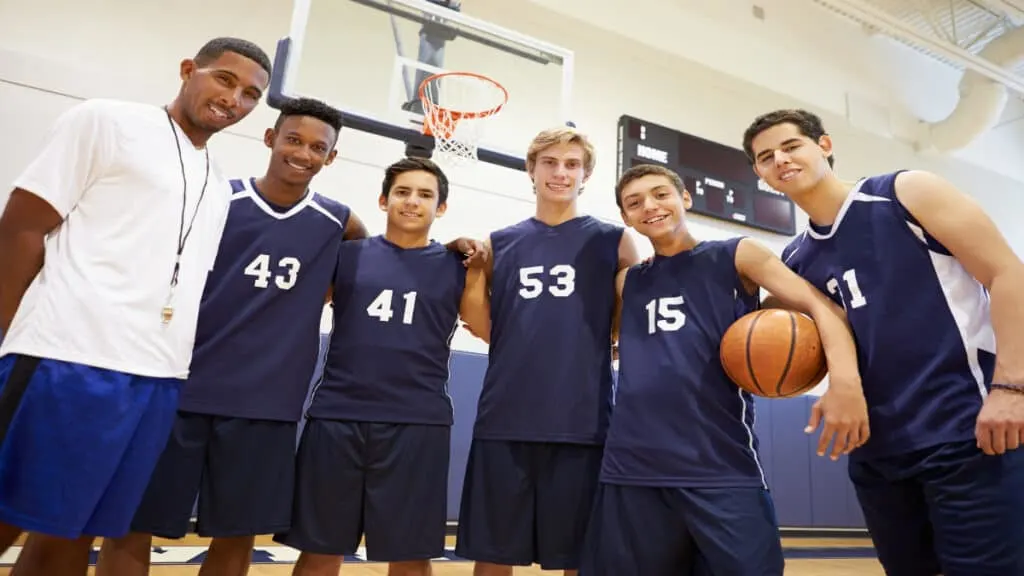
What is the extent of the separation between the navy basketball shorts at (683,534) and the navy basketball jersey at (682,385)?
0.04 m

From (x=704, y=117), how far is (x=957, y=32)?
3395mm

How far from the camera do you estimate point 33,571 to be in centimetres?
141

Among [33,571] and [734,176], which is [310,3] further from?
[734,176]

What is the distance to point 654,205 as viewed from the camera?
1.93 meters

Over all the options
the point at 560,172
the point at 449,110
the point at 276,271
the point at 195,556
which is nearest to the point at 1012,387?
the point at 560,172

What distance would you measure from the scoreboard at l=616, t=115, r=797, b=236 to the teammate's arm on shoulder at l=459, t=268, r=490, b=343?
407 centimetres

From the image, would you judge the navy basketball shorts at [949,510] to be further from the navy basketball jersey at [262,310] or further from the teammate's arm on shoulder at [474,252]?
the navy basketball jersey at [262,310]

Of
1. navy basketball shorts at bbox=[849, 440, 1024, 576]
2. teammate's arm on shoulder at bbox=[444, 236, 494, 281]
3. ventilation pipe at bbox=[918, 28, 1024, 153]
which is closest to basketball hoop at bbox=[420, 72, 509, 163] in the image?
teammate's arm on shoulder at bbox=[444, 236, 494, 281]

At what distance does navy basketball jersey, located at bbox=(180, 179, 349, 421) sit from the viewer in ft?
5.89

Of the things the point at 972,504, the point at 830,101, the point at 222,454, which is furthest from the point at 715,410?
the point at 830,101

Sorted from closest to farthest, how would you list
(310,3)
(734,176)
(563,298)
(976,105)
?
(563,298) → (310,3) → (734,176) → (976,105)

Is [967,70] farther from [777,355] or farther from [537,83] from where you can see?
[777,355]

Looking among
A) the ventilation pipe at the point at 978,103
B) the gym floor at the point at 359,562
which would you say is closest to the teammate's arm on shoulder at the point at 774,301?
the gym floor at the point at 359,562

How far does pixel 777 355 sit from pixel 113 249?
1.62m
